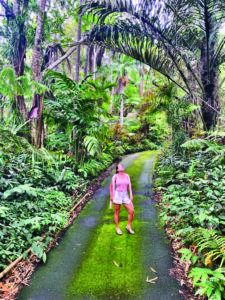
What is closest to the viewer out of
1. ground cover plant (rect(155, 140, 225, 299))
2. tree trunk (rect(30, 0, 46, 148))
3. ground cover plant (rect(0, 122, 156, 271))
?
ground cover plant (rect(155, 140, 225, 299))

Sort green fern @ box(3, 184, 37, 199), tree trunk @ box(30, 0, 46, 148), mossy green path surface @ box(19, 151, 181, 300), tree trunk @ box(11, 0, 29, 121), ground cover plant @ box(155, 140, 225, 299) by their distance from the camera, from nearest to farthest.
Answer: ground cover plant @ box(155, 140, 225, 299) < mossy green path surface @ box(19, 151, 181, 300) < green fern @ box(3, 184, 37, 199) < tree trunk @ box(30, 0, 46, 148) < tree trunk @ box(11, 0, 29, 121)

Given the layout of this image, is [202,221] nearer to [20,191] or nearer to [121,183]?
[121,183]

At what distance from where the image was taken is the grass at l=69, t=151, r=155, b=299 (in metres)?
2.55

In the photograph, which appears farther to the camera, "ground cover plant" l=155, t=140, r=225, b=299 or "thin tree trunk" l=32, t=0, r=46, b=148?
"thin tree trunk" l=32, t=0, r=46, b=148

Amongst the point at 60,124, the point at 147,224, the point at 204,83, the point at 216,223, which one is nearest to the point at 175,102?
the point at 204,83

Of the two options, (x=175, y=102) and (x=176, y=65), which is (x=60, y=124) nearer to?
(x=176, y=65)

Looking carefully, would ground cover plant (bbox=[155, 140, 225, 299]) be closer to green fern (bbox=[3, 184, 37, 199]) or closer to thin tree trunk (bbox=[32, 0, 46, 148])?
green fern (bbox=[3, 184, 37, 199])

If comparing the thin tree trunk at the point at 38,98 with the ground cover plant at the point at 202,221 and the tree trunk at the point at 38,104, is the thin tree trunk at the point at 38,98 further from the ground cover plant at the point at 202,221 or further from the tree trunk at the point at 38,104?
the ground cover plant at the point at 202,221

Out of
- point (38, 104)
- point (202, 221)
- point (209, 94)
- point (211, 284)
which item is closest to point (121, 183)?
point (202, 221)

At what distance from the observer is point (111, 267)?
3008mm

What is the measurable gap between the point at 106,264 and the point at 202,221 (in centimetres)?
157

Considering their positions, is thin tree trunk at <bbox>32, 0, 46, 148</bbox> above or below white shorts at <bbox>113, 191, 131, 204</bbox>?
above

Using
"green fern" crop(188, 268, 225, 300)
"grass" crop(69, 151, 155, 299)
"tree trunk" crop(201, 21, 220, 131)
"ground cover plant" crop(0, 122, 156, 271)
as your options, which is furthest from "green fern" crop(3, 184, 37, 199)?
"tree trunk" crop(201, 21, 220, 131)

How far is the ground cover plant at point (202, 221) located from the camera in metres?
2.21
